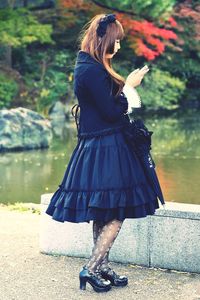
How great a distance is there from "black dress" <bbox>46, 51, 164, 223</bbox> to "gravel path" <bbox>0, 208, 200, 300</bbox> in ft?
1.46

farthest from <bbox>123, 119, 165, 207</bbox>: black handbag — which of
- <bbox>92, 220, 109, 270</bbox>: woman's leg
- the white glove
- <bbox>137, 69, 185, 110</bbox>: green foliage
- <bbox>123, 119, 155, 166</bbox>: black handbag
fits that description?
<bbox>137, 69, 185, 110</bbox>: green foliage

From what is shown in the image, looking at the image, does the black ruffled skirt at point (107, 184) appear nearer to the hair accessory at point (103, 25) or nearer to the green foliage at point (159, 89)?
the hair accessory at point (103, 25)

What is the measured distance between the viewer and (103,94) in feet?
12.2

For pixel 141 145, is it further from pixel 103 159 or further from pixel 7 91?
pixel 7 91

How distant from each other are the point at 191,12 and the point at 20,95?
6.07 meters

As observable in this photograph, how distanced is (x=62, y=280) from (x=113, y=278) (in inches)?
13.8

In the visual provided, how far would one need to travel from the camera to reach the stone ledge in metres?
4.24

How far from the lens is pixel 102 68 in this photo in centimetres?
374

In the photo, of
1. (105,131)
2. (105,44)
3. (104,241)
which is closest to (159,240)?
(104,241)

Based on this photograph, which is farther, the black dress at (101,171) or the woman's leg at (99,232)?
the woman's leg at (99,232)

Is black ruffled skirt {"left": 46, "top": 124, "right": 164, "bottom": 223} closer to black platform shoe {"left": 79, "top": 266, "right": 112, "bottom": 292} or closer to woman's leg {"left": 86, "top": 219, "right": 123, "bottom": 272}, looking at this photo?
woman's leg {"left": 86, "top": 219, "right": 123, "bottom": 272}

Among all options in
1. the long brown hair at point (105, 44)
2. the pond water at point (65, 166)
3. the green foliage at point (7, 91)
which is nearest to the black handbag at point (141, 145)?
the long brown hair at point (105, 44)

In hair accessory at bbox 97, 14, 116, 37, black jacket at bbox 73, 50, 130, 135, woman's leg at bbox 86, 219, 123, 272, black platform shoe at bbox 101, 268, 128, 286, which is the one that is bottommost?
black platform shoe at bbox 101, 268, 128, 286

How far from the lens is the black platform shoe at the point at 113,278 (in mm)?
3979
